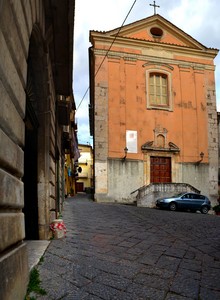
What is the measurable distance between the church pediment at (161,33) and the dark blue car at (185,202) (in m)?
11.4

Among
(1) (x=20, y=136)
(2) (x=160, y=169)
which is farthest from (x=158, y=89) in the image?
(1) (x=20, y=136)

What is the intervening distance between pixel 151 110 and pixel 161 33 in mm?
6303

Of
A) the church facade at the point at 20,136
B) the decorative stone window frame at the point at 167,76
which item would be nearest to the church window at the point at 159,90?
the decorative stone window frame at the point at 167,76

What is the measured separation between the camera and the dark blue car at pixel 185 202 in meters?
17.5

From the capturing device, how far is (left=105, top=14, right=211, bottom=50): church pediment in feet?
74.7

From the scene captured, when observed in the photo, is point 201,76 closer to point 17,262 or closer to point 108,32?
point 108,32

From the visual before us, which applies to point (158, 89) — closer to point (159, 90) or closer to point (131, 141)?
point (159, 90)

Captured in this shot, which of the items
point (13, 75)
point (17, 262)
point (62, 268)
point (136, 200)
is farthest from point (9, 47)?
point (136, 200)

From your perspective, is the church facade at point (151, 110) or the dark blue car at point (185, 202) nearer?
the dark blue car at point (185, 202)

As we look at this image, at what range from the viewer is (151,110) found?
21750mm

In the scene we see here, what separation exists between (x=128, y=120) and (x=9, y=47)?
18805mm

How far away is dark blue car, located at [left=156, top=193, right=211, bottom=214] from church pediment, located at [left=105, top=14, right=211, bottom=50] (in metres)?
11.4

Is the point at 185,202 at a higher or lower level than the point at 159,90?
lower

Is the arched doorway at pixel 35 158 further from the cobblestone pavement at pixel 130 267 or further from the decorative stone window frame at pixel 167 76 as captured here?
the decorative stone window frame at pixel 167 76
